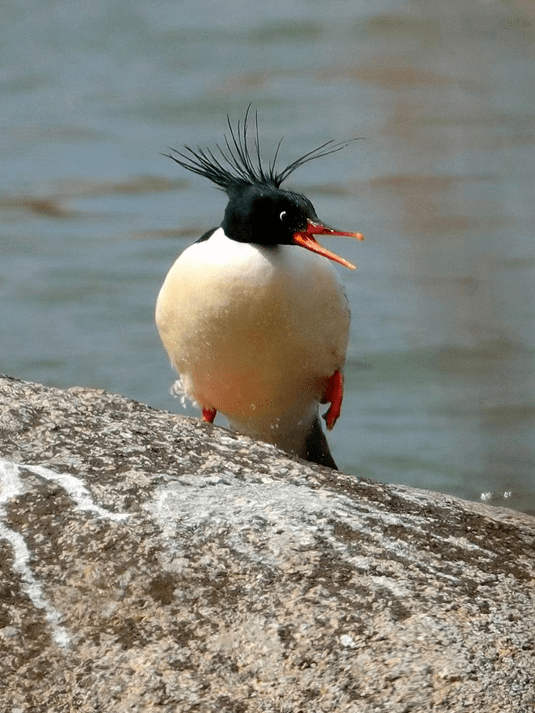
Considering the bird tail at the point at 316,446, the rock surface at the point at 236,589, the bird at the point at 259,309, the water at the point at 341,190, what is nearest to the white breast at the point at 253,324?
the bird at the point at 259,309

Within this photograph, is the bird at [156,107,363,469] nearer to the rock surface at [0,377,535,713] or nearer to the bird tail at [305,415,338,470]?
the bird tail at [305,415,338,470]

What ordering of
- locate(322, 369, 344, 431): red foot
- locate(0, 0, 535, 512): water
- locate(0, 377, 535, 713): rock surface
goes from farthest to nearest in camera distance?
locate(322, 369, 344, 431): red foot → locate(0, 377, 535, 713): rock surface → locate(0, 0, 535, 512): water

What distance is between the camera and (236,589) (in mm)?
3066

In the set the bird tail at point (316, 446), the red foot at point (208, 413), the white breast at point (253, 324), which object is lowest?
the bird tail at point (316, 446)

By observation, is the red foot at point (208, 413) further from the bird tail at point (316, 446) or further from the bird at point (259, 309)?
the bird tail at point (316, 446)

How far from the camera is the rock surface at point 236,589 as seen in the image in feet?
9.27

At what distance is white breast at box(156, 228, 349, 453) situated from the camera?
4.86 meters

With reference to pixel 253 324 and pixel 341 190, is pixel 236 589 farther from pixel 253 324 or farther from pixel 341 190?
pixel 341 190

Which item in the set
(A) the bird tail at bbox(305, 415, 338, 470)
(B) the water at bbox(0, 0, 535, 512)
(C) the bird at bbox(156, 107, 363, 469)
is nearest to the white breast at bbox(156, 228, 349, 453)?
(C) the bird at bbox(156, 107, 363, 469)

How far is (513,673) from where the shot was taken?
113 inches

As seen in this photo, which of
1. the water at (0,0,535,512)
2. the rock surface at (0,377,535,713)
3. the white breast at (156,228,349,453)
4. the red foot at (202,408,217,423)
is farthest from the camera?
the red foot at (202,408,217,423)

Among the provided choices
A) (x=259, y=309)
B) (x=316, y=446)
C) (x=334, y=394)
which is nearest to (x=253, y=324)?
(x=259, y=309)

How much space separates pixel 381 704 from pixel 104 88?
657 inches

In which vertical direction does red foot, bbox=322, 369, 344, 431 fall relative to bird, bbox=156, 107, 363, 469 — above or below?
below
